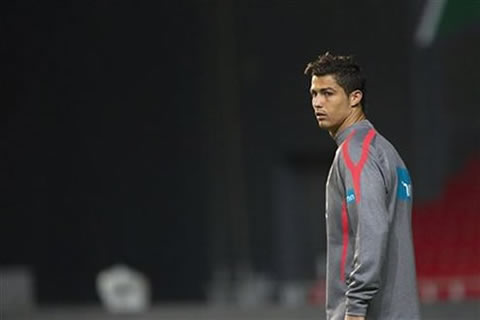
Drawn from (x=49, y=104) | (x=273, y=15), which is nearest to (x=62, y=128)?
(x=49, y=104)

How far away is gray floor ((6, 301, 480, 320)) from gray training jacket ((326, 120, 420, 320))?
5367 millimetres

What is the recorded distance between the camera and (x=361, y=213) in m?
3.09

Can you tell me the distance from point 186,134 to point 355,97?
9.13m

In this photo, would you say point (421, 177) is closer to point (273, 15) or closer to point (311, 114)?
point (311, 114)

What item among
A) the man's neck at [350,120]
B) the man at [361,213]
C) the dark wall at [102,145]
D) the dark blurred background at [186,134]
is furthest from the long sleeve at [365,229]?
the dark wall at [102,145]

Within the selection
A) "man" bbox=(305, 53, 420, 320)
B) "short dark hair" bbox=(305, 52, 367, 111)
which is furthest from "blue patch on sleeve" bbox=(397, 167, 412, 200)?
"short dark hair" bbox=(305, 52, 367, 111)

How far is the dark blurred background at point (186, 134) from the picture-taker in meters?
11.8

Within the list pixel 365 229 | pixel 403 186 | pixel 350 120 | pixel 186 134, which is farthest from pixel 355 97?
pixel 186 134

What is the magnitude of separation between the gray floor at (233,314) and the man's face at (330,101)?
5.38 m

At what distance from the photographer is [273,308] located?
9.27 m

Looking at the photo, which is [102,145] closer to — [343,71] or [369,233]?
[343,71]

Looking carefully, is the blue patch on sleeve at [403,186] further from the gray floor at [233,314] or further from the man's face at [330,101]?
the gray floor at [233,314]

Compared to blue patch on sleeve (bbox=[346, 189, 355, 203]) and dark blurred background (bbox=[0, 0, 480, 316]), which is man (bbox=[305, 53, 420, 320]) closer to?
blue patch on sleeve (bbox=[346, 189, 355, 203])

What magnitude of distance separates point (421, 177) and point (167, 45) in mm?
2800
